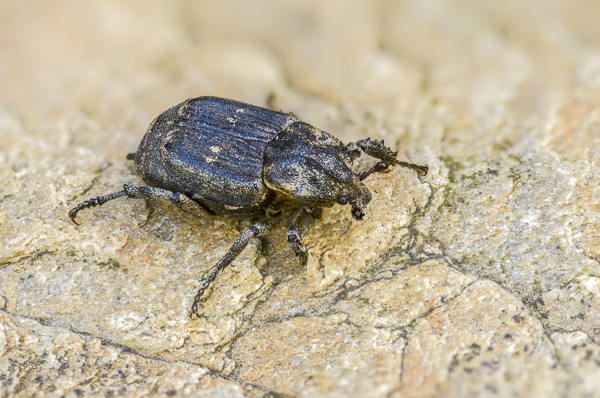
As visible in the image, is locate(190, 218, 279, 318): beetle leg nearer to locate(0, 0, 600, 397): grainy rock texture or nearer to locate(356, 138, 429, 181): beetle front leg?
locate(0, 0, 600, 397): grainy rock texture

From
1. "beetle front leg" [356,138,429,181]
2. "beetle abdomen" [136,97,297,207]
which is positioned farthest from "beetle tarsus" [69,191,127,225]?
"beetle front leg" [356,138,429,181]

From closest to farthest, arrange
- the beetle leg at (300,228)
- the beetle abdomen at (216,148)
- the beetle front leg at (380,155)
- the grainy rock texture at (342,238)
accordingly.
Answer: the grainy rock texture at (342,238), the beetle leg at (300,228), the beetle abdomen at (216,148), the beetle front leg at (380,155)

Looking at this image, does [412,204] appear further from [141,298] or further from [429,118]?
[141,298]

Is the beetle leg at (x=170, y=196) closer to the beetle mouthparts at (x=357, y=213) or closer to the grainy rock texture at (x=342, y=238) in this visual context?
the grainy rock texture at (x=342, y=238)

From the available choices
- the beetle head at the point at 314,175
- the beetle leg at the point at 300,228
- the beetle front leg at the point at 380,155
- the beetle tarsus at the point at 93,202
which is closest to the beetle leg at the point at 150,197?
the beetle tarsus at the point at 93,202

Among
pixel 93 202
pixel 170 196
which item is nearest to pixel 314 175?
pixel 170 196

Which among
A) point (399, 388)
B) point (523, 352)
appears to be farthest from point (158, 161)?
point (523, 352)
